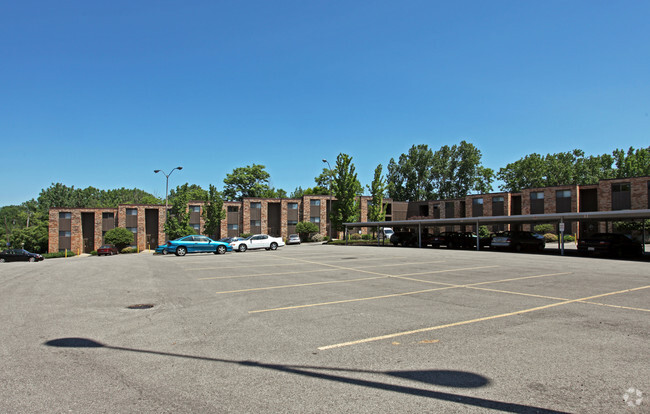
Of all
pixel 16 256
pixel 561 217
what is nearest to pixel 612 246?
pixel 561 217

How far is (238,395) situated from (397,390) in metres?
1.61

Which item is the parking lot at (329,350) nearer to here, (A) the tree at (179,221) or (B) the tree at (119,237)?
Answer: (A) the tree at (179,221)

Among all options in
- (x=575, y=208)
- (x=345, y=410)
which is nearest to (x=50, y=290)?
(x=345, y=410)

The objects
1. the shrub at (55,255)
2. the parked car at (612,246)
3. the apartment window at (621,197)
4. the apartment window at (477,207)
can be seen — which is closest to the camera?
the parked car at (612,246)

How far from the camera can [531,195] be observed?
162ft

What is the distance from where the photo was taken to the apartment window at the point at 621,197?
133 ft

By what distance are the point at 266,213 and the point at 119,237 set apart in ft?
66.6

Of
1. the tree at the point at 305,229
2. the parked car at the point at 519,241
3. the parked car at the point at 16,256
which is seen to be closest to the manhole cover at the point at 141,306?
the parked car at the point at 519,241

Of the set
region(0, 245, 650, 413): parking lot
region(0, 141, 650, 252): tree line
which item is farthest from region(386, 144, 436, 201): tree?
region(0, 245, 650, 413): parking lot

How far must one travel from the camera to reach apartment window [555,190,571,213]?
46000mm

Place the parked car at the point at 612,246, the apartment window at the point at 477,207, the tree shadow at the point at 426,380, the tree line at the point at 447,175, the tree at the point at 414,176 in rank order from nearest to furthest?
the tree shadow at the point at 426,380, the parked car at the point at 612,246, the apartment window at the point at 477,207, the tree line at the point at 447,175, the tree at the point at 414,176

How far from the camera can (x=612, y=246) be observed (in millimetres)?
23219

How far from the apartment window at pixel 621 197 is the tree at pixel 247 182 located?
67.2 m

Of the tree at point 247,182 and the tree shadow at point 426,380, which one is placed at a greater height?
the tree at point 247,182
